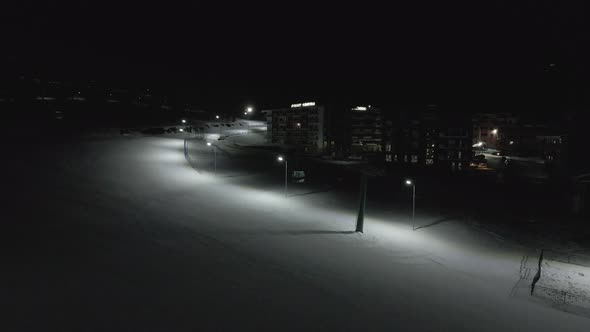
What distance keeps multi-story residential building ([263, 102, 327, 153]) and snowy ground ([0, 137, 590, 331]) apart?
150ft

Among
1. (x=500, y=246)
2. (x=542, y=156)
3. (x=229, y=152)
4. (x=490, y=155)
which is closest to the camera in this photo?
(x=500, y=246)

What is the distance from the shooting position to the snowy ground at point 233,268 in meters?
6.46

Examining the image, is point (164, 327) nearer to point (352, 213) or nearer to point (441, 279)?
point (441, 279)

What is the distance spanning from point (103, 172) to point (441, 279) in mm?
20837

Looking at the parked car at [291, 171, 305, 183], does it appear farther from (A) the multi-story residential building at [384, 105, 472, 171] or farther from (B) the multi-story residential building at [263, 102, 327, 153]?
(B) the multi-story residential building at [263, 102, 327, 153]

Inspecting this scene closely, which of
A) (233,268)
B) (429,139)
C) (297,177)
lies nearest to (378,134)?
(429,139)

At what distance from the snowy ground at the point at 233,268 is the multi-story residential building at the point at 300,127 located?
150ft

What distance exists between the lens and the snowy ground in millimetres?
6457

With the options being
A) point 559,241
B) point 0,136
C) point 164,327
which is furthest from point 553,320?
point 0,136

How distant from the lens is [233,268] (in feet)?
28.7

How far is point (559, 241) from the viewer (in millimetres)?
18953

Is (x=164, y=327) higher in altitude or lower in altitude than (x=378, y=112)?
lower

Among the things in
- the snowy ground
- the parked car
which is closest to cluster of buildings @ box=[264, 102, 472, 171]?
the parked car

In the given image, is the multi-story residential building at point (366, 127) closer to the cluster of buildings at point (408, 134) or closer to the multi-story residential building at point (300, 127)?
the cluster of buildings at point (408, 134)
